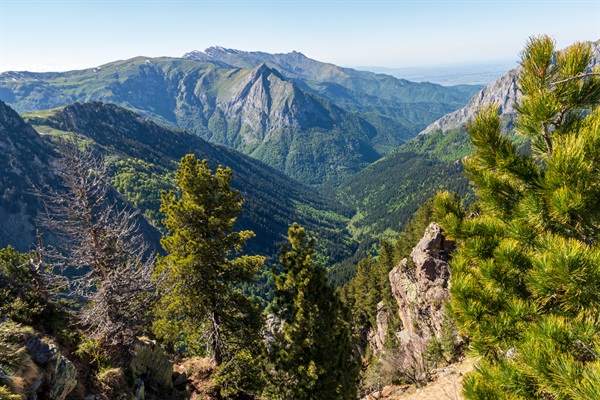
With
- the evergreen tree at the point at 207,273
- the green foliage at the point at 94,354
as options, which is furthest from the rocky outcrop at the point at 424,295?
the green foliage at the point at 94,354

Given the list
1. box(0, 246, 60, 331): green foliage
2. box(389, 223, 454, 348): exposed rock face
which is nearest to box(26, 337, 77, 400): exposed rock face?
box(0, 246, 60, 331): green foliage

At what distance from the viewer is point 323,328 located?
19062mm

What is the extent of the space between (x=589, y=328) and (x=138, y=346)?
2197cm

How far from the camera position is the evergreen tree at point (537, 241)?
4.69m

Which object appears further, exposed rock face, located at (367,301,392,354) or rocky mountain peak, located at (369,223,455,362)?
exposed rock face, located at (367,301,392,354)

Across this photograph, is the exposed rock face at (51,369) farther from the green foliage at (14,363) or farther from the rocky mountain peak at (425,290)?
the rocky mountain peak at (425,290)

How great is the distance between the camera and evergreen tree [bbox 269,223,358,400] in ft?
60.1

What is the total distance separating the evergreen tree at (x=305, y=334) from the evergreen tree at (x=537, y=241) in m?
12.3

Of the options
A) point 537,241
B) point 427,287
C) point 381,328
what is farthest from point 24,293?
point 381,328

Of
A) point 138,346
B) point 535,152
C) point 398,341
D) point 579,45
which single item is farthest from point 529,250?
point 398,341

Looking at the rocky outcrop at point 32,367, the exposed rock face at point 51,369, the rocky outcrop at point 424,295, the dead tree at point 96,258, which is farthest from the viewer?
the rocky outcrop at point 424,295

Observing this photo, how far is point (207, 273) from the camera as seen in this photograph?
62.7 feet

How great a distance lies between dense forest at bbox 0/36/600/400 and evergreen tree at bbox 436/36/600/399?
0.03m

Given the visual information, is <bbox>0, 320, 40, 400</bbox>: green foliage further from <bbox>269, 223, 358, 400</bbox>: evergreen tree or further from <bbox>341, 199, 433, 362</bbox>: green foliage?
<bbox>341, 199, 433, 362</bbox>: green foliage
